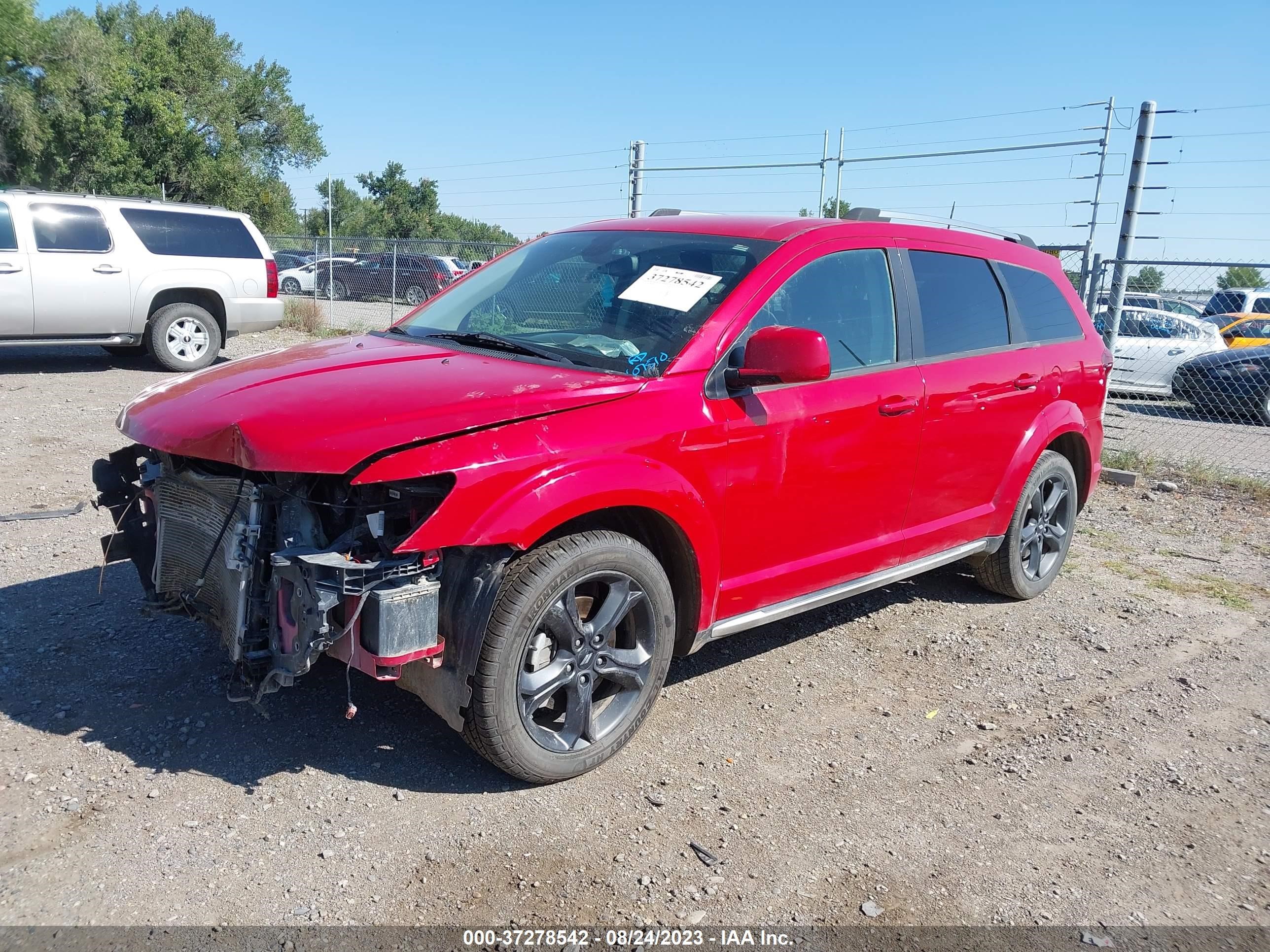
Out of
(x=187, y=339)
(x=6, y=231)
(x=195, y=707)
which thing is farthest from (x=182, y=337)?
(x=195, y=707)

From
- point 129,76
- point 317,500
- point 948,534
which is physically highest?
point 129,76

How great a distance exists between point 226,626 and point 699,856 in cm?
164

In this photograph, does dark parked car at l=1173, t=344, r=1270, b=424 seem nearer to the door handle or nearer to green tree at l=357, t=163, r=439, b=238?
the door handle

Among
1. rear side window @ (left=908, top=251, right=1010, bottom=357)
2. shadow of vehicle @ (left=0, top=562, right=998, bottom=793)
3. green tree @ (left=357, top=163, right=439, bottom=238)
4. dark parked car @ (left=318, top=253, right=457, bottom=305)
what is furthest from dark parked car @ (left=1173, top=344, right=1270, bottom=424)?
green tree @ (left=357, top=163, right=439, bottom=238)

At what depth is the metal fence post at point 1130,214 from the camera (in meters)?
8.70

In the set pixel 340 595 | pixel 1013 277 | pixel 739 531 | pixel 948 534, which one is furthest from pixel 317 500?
pixel 1013 277

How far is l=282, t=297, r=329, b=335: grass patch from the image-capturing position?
53.0 feet

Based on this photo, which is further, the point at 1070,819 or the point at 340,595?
the point at 1070,819

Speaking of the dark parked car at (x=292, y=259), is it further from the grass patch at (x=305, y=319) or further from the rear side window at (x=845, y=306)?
the rear side window at (x=845, y=306)

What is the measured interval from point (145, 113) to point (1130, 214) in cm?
3899

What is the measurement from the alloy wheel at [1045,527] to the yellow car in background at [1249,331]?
13.2m

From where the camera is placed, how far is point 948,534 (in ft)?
15.8

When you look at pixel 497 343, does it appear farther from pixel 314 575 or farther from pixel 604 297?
pixel 314 575

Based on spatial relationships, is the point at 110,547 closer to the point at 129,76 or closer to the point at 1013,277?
the point at 1013,277
